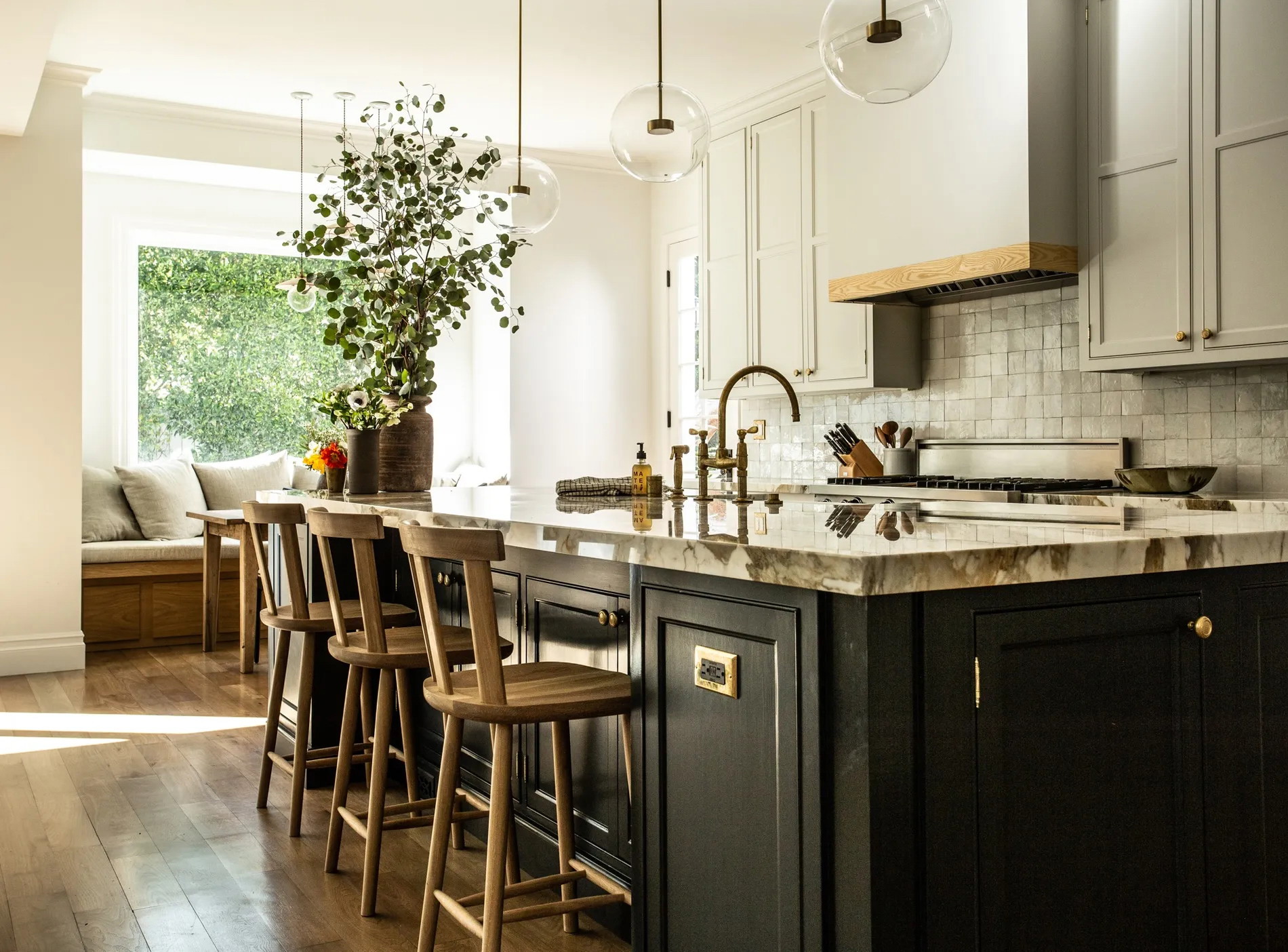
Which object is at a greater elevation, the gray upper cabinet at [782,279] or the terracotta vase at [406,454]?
the gray upper cabinet at [782,279]

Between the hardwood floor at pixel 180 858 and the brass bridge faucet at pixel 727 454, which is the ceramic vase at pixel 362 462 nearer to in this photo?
the hardwood floor at pixel 180 858

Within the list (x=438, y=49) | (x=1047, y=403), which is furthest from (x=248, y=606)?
(x=1047, y=403)

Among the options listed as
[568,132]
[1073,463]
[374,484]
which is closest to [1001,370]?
[1073,463]

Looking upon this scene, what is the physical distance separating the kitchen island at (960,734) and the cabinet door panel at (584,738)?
0.50m

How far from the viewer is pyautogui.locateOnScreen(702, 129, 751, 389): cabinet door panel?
5711 millimetres

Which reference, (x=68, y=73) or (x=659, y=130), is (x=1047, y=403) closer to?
(x=659, y=130)

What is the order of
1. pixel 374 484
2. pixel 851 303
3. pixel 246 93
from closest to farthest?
1. pixel 374 484
2. pixel 851 303
3. pixel 246 93

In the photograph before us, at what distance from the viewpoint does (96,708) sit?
465 centimetres

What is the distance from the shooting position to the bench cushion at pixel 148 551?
5.91m

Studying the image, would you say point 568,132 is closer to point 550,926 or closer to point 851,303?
point 851,303

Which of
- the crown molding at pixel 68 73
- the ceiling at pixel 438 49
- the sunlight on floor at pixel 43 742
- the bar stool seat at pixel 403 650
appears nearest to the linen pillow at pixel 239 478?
the ceiling at pixel 438 49

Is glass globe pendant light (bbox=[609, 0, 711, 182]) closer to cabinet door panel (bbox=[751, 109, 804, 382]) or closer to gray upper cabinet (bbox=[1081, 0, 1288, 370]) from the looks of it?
gray upper cabinet (bbox=[1081, 0, 1288, 370])

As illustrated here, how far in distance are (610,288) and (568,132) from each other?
43.9 inches

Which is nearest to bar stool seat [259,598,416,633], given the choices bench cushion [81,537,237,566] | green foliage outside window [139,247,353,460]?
bench cushion [81,537,237,566]
